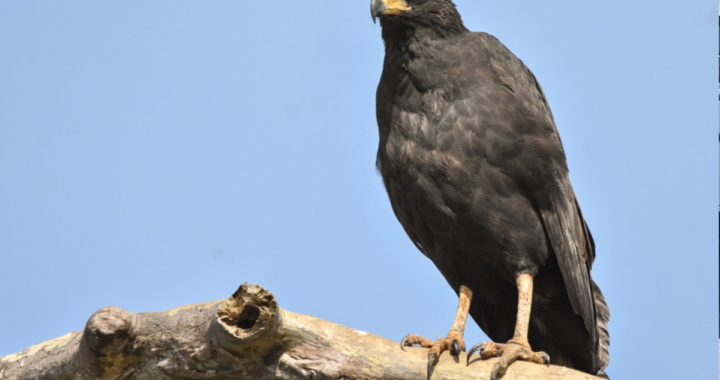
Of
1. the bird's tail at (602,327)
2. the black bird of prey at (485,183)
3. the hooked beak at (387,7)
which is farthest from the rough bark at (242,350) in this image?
the hooked beak at (387,7)

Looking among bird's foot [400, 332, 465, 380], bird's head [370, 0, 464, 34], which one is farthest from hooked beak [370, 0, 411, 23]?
bird's foot [400, 332, 465, 380]

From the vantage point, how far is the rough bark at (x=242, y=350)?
472 cm

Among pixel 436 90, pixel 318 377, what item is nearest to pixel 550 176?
pixel 436 90

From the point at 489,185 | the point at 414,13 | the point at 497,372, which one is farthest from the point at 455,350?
the point at 414,13

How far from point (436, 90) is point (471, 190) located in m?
0.76

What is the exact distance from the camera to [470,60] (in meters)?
6.26

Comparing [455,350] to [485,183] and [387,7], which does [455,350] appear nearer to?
[485,183]

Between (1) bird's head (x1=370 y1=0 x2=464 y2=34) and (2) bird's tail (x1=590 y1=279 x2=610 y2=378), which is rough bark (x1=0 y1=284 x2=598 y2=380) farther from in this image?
(1) bird's head (x1=370 y1=0 x2=464 y2=34)

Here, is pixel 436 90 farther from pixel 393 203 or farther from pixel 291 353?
pixel 291 353

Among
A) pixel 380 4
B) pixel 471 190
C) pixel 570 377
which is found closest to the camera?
pixel 570 377

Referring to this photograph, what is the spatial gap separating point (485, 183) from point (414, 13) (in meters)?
1.41

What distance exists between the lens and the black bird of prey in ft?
19.5

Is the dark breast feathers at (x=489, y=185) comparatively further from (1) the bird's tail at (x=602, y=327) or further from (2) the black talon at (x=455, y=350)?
(2) the black talon at (x=455, y=350)

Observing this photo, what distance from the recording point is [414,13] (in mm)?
6453
